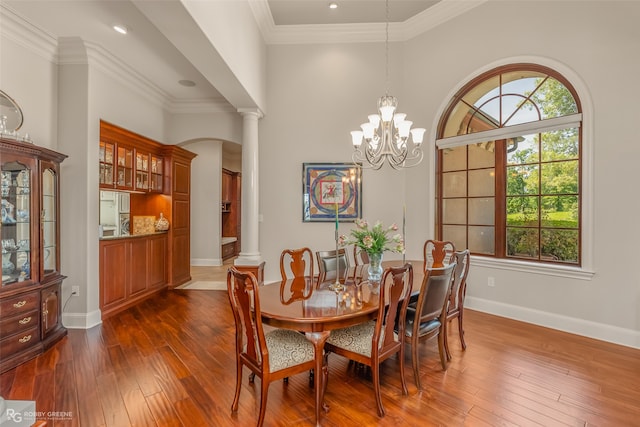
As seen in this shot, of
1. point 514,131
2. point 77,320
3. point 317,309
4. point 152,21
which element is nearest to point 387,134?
point 514,131

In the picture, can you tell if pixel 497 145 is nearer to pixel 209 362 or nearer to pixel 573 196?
pixel 573 196

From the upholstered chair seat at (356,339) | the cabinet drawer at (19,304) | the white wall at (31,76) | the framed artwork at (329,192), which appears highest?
the white wall at (31,76)

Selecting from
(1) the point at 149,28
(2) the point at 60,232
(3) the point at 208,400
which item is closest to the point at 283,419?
(3) the point at 208,400

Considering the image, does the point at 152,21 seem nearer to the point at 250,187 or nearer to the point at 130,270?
the point at 250,187

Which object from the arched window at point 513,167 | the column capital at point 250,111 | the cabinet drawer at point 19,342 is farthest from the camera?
the column capital at point 250,111

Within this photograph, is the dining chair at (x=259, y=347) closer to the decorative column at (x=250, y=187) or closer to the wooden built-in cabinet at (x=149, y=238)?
the decorative column at (x=250, y=187)

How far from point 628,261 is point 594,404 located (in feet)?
5.52

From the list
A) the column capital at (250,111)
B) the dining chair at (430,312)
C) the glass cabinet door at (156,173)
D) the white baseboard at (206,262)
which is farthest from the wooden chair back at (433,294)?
the white baseboard at (206,262)

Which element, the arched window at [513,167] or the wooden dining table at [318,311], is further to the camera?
the arched window at [513,167]

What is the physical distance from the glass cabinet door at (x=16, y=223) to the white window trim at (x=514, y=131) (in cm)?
479

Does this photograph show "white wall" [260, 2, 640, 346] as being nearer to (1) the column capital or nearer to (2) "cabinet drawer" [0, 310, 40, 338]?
(1) the column capital

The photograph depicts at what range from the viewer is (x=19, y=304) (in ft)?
8.96

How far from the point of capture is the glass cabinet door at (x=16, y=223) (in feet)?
8.95

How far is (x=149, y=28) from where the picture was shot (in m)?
3.22
